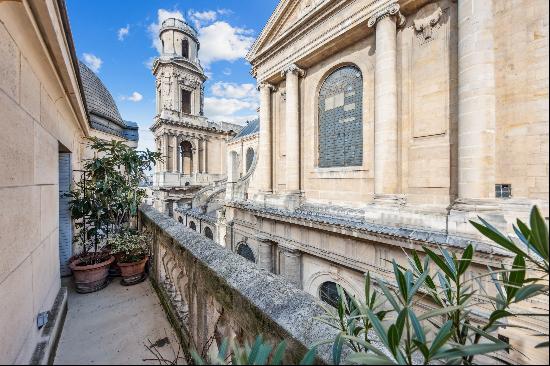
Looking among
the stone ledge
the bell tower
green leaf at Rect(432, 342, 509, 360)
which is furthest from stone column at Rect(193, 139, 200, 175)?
green leaf at Rect(432, 342, 509, 360)

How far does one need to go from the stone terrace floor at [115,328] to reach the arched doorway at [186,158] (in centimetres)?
2424

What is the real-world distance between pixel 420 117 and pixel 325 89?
3.54 m

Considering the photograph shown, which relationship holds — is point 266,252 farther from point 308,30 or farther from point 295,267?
point 308,30

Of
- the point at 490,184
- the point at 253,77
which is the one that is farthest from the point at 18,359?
the point at 253,77

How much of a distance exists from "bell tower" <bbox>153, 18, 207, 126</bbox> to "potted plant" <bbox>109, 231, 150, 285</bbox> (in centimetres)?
2246

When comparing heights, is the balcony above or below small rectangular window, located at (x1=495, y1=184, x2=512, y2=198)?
below

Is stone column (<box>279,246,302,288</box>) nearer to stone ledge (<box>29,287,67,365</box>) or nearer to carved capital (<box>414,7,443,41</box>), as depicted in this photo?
stone ledge (<box>29,287,67,365</box>)

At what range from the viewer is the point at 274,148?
1046 centimetres

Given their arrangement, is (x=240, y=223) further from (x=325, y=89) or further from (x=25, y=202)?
(x=25, y=202)

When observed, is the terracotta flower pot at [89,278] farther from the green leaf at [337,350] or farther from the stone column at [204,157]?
the stone column at [204,157]

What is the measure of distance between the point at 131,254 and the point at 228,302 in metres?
2.81

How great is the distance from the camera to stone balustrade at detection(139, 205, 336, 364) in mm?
1476

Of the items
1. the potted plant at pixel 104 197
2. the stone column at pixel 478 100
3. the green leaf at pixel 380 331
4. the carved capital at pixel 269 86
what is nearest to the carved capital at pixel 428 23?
the stone column at pixel 478 100

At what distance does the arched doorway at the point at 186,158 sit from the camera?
87.1ft
